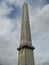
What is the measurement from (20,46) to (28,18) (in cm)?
410

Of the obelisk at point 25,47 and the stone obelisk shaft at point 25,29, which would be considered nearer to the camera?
the obelisk at point 25,47

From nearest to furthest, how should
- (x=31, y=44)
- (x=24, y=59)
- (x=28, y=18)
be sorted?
(x=24, y=59), (x=31, y=44), (x=28, y=18)

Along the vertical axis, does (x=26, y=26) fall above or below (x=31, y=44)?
above

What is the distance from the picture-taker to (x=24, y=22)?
2138 centimetres

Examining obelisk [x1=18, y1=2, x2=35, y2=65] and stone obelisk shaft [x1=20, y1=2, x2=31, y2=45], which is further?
stone obelisk shaft [x1=20, y1=2, x2=31, y2=45]

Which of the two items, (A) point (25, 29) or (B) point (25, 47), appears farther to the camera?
(A) point (25, 29)

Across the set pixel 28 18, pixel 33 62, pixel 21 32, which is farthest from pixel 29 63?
pixel 28 18

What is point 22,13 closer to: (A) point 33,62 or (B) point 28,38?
(B) point 28,38

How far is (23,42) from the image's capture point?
19.9 metres

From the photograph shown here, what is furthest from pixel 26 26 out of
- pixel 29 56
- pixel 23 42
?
pixel 29 56

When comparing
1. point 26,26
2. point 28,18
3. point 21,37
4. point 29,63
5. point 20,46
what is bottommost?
point 29,63

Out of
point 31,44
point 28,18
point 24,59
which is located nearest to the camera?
point 24,59

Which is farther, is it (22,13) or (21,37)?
(22,13)

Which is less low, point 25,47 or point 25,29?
point 25,29
